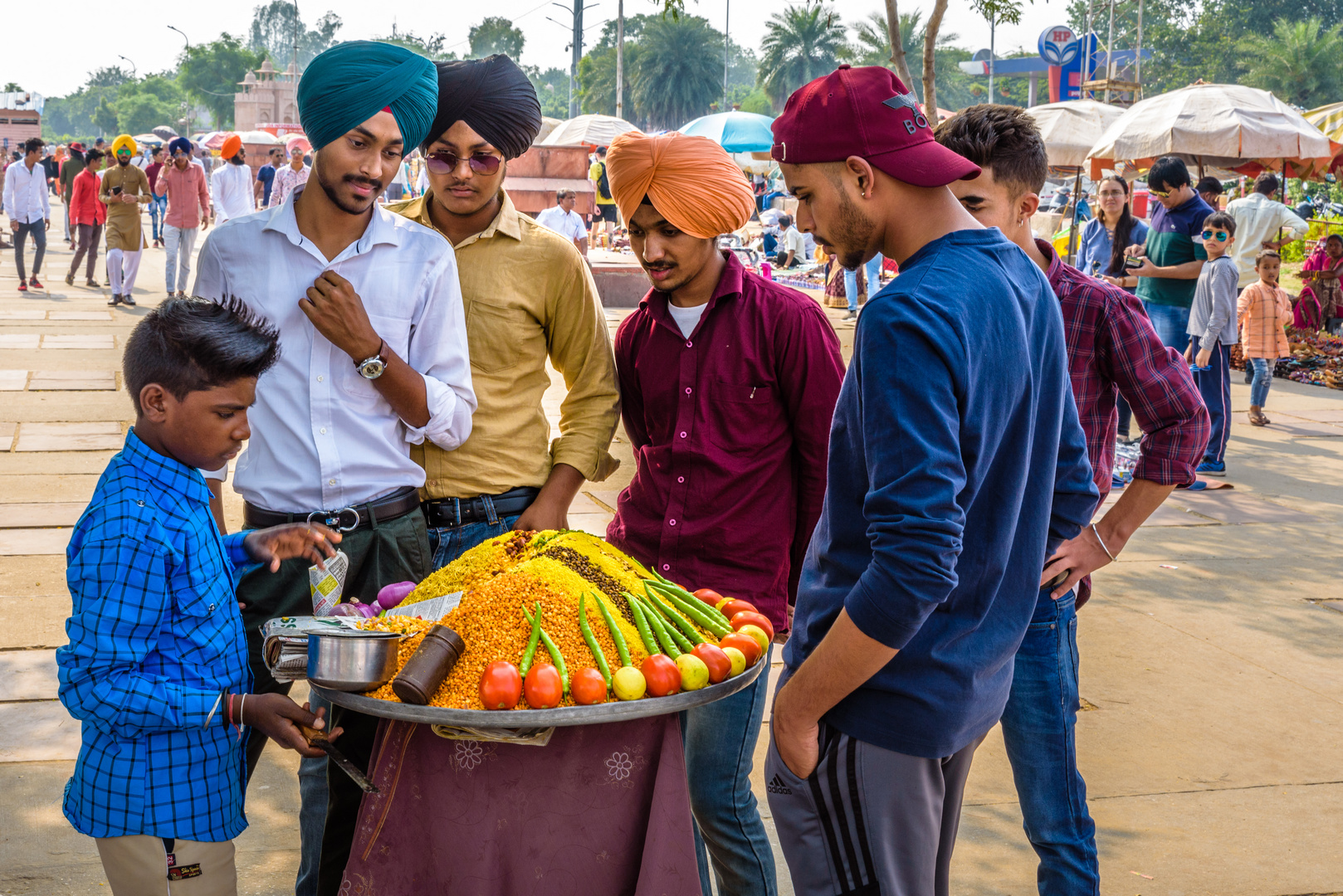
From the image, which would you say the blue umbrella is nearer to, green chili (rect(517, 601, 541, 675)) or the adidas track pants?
green chili (rect(517, 601, 541, 675))

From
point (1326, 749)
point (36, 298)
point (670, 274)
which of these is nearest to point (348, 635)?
point (670, 274)

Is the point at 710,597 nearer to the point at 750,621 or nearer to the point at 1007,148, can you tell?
the point at 750,621

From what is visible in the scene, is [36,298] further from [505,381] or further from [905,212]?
[905,212]

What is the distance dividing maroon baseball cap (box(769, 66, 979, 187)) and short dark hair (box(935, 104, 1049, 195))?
0.81 m

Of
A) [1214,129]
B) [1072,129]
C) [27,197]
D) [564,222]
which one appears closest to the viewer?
[1214,129]

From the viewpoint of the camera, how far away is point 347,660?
1.97 metres

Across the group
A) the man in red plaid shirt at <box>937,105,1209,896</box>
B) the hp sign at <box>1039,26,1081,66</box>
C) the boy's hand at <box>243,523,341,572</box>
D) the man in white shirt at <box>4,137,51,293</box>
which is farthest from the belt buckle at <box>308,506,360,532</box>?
the hp sign at <box>1039,26,1081,66</box>

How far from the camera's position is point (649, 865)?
2.17 metres

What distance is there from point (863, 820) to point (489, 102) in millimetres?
1946

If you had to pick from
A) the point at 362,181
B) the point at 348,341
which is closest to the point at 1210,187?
the point at 362,181

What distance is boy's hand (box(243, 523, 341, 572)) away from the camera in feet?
7.96

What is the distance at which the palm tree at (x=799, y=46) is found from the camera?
82562 millimetres

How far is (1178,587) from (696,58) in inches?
3264

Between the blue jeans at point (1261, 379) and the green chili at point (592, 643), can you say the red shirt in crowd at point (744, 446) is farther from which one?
A: the blue jeans at point (1261, 379)
